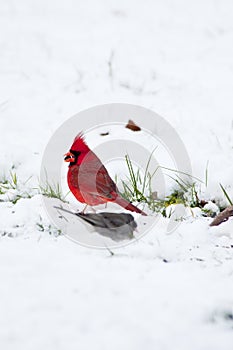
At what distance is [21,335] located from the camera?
86.7 inches

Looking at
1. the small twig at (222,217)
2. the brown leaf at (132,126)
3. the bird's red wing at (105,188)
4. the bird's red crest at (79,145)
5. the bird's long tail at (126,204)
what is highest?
the bird's red crest at (79,145)

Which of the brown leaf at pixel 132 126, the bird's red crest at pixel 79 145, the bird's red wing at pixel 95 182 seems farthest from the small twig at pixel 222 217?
the brown leaf at pixel 132 126

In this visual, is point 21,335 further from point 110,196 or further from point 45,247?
point 110,196

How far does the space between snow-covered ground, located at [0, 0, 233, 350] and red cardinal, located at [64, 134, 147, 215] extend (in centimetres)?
25

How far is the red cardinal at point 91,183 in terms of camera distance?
3.14m

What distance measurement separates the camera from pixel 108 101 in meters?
4.99

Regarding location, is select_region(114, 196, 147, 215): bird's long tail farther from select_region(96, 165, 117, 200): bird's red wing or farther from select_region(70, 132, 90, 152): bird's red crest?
select_region(70, 132, 90, 152): bird's red crest

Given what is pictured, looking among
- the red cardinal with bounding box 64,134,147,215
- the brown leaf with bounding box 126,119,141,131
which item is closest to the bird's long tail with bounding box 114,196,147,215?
the red cardinal with bounding box 64,134,147,215

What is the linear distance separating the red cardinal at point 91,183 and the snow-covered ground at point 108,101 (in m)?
0.25

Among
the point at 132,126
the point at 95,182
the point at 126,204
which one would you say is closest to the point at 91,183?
the point at 95,182

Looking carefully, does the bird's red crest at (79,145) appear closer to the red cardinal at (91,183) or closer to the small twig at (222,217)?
the red cardinal at (91,183)

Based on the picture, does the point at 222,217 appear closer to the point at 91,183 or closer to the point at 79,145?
the point at 91,183

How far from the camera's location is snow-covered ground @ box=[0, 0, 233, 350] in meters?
2.28

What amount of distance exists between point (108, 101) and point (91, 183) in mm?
1962
